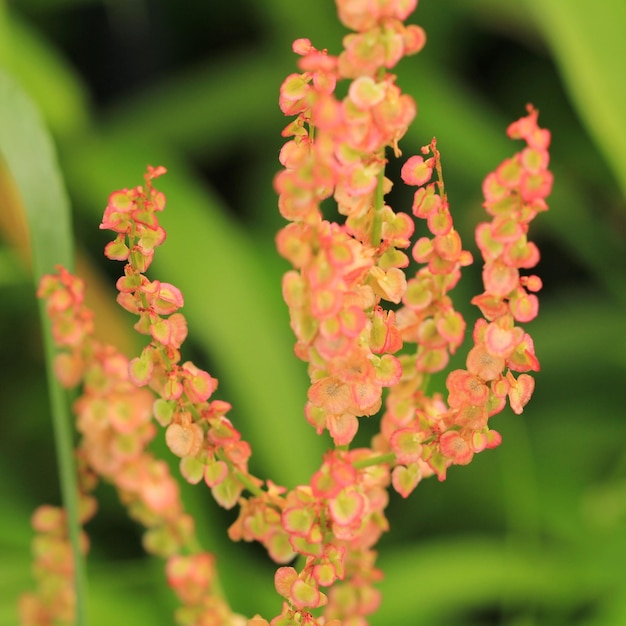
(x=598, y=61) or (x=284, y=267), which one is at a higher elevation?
(x=284, y=267)

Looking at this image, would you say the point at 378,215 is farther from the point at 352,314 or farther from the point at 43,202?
the point at 43,202

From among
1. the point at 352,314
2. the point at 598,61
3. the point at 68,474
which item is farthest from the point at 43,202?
the point at 598,61

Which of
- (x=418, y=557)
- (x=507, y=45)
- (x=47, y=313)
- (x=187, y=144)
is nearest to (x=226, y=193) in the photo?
(x=187, y=144)

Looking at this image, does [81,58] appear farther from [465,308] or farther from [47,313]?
[47,313]

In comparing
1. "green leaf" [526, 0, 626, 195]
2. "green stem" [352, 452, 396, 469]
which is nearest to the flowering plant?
"green stem" [352, 452, 396, 469]

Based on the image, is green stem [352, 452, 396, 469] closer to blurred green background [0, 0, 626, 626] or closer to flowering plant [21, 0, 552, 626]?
flowering plant [21, 0, 552, 626]

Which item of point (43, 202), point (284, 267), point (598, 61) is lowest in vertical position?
point (43, 202)
